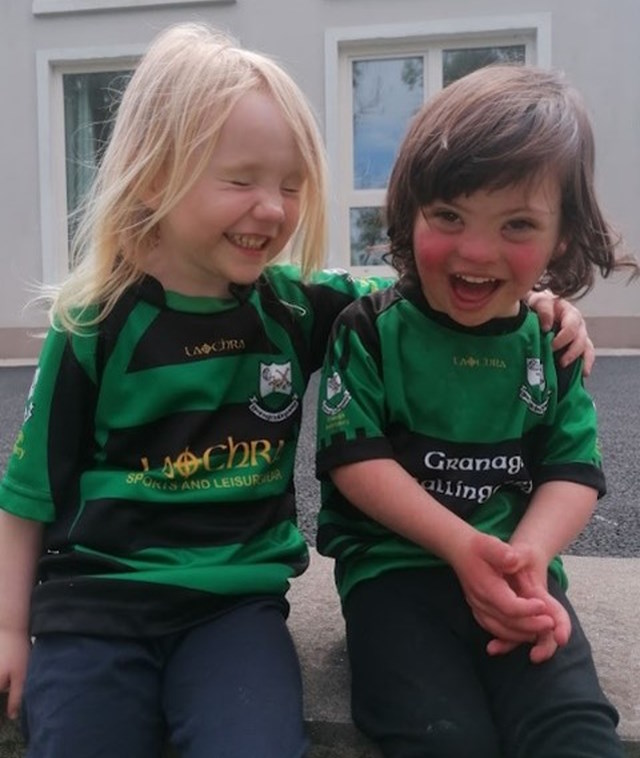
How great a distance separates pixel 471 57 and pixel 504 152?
235 inches

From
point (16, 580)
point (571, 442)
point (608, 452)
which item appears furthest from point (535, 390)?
point (608, 452)

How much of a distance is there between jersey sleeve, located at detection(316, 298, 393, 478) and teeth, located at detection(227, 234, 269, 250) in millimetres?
164

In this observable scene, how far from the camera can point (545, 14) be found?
6590mm

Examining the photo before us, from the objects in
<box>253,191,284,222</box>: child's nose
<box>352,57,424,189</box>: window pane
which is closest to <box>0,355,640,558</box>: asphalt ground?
<box>253,191,284,222</box>: child's nose

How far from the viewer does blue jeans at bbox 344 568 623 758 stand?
3.66ft

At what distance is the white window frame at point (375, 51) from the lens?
661 cm

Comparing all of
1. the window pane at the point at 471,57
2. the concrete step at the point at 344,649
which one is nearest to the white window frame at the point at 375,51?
the window pane at the point at 471,57

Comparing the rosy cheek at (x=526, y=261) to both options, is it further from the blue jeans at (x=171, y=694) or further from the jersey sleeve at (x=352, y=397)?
the blue jeans at (x=171, y=694)

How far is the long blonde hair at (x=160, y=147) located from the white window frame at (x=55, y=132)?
5.97 meters

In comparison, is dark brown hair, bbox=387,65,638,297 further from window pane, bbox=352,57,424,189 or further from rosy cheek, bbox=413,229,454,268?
window pane, bbox=352,57,424,189

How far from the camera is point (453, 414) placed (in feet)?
4.37

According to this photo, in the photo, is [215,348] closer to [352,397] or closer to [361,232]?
[352,397]

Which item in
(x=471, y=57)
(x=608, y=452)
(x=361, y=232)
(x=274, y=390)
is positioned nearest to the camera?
(x=274, y=390)

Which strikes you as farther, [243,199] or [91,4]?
[91,4]
